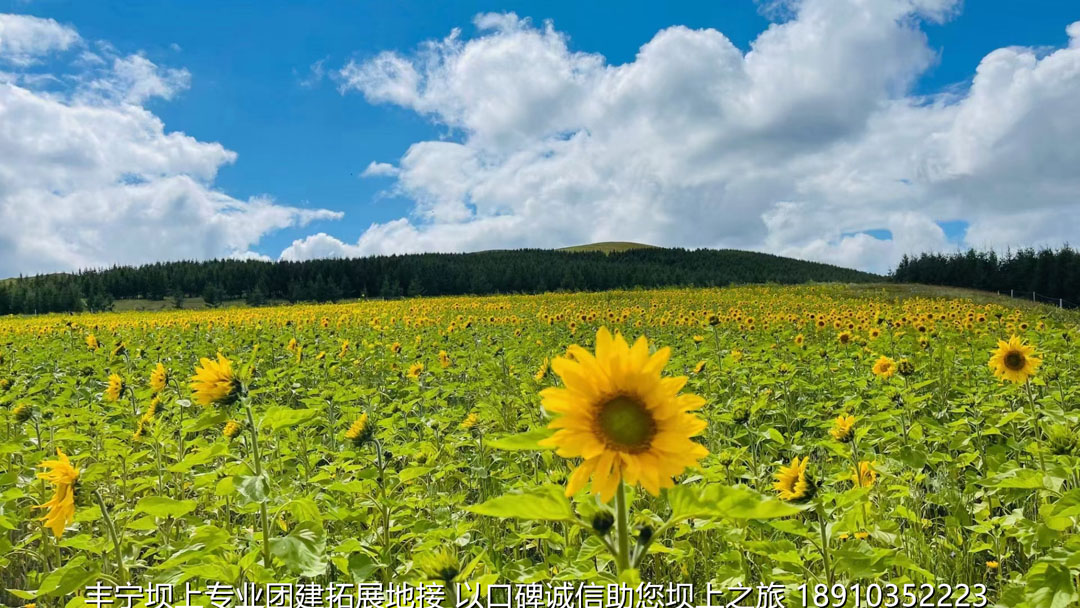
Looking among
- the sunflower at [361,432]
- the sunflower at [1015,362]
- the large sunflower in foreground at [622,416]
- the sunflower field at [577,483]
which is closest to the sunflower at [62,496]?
the sunflower field at [577,483]

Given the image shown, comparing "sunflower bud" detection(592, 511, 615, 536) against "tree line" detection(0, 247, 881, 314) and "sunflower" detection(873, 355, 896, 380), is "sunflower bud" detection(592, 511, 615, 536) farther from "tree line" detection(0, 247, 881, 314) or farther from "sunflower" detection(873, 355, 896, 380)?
"tree line" detection(0, 247, 881, 314)

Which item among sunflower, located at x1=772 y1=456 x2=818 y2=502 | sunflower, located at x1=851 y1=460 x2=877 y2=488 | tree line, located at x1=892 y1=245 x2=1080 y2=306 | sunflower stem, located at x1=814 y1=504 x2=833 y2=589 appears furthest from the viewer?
tree line, located at x1=892 y1=245 x2=1080 y2=306

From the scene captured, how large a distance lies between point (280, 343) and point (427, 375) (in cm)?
598

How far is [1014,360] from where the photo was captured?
421 centimetres

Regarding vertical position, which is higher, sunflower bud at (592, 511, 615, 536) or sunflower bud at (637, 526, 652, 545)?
sunflower bud at (592, 511, 615, 536)

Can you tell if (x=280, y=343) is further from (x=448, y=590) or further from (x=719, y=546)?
(x=448, y=590)

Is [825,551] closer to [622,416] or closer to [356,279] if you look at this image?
[622,416]

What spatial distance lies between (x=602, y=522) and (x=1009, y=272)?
7630 cm

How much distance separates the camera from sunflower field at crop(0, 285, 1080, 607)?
1.41 m

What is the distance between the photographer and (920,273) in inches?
2835

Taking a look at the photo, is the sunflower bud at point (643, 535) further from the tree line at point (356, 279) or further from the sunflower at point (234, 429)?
the tree line at point (356, 279)

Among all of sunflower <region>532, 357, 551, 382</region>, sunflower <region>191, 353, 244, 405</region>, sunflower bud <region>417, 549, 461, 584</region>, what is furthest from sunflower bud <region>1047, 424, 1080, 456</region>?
sunflower <region>191, 353, 244, 405</region>

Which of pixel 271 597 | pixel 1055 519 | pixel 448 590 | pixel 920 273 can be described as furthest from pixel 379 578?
pixel 920 273

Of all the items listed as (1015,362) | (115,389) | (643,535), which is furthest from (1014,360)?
(115,389)
